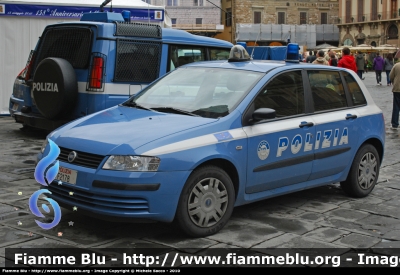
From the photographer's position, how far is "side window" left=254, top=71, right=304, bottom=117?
6.23 m

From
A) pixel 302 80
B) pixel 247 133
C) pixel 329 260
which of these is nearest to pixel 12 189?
pixel 247 133

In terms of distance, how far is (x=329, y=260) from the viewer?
497cm

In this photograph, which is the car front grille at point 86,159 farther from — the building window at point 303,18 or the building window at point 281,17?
the building window at point 303,18

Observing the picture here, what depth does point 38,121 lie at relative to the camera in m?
9.66

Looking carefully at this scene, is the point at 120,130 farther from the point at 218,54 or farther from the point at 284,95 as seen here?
the point at 218,54

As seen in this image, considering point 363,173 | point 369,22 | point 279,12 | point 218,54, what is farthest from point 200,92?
point 279,12

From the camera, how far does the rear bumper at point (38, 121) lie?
9.16 metres

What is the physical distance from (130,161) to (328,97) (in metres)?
2.73

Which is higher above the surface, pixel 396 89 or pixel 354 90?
pixel 354 90

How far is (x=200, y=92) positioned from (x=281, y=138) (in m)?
0.88

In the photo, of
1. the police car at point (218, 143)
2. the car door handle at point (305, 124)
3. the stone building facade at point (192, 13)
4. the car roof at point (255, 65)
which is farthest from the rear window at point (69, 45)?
the stone building facade at point (192, 13)

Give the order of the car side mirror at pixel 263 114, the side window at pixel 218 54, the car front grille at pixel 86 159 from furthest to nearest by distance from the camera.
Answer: the side window at pixel 218 54 → the car side mirror at pixel 263 114 → the car front grille at pixel 86 159

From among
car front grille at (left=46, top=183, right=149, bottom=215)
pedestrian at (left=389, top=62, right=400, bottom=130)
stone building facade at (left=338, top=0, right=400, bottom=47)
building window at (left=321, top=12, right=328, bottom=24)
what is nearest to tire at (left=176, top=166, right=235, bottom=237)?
car front grille at (left=46, top=183, right=149, bottom=215)

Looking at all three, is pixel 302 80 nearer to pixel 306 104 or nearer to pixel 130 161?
pixel 306 104
